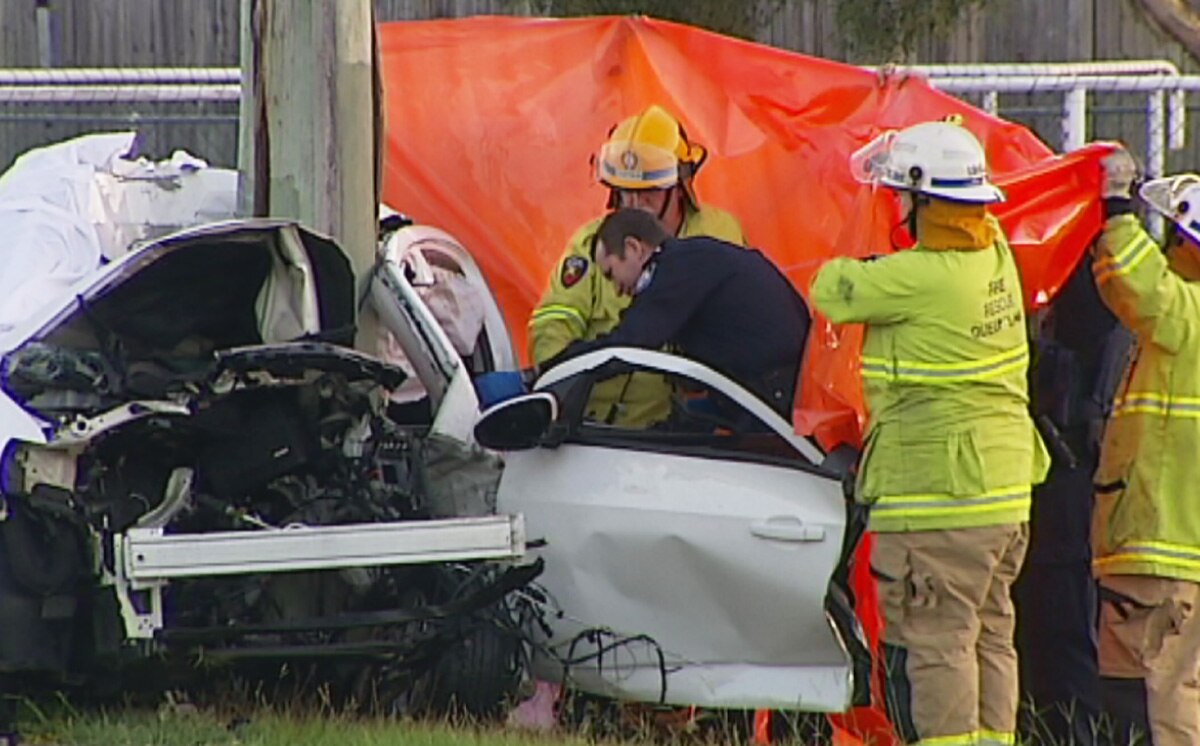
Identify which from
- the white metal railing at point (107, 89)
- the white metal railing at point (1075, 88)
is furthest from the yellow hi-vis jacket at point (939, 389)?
the white metal railing at point (107, 89)

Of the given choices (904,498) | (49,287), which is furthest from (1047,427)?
(49,287)

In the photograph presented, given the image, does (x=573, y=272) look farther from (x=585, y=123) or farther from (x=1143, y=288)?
(x=1143, y=288)

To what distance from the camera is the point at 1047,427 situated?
24.4 feet

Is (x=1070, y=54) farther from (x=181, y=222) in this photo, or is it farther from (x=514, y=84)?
(x=181, y=222)

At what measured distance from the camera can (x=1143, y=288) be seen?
23.1 feet

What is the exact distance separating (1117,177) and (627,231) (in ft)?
5.61

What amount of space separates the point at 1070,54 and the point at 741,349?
11533 mm

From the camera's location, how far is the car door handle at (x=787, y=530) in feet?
22.8

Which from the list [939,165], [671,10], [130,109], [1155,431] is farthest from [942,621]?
[671,10]

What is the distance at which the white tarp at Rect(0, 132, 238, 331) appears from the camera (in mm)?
7445

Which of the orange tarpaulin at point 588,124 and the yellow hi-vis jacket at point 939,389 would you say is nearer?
the yellow hi-vis jacket at point 939,389

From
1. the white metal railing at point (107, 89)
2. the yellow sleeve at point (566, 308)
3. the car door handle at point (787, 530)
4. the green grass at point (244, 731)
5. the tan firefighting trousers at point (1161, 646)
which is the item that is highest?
the white metal railing at point (107, 89)

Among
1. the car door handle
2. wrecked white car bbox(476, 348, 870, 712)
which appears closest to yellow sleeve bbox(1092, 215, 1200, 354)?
wrecked white car bbox(476, 348, 870, 712)

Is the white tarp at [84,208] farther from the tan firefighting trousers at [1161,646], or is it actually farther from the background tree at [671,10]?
the background tree at [671,10]
